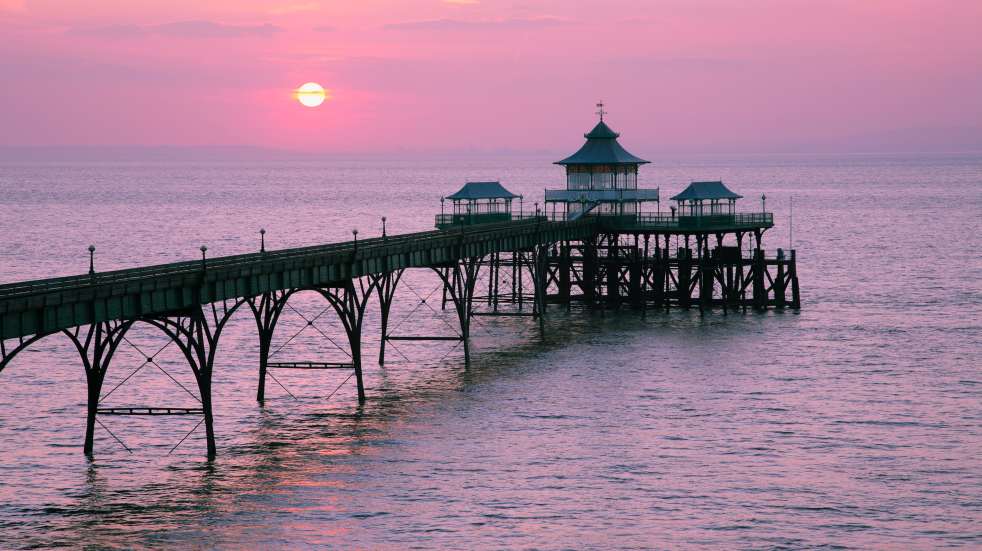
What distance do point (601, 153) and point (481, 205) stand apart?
10.8 metres

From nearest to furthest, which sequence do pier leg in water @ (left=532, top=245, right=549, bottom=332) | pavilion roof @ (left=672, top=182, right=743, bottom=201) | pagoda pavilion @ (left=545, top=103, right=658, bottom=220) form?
pier leg in water @ (left=532, top=245, right=549, bottom=332) → pavilion roof @ (left=672, top=182, right=743, bottom=201) → pagoda pavilion @ (left=545, top=103, right=658, bottom=220)

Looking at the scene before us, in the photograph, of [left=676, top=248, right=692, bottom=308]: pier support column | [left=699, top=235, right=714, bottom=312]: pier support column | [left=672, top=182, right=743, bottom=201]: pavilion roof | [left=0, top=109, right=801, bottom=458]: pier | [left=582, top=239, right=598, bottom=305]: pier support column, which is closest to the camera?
[left=0, top=109, right=801, bottom=458]: pier

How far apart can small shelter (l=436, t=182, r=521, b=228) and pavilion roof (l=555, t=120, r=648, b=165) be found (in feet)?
19.4

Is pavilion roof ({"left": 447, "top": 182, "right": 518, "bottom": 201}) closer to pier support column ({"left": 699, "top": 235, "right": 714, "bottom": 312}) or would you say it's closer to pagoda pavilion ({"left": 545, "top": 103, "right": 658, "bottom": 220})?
pagoda pavilion ({"left": 545, "top": 103, "right": 658, "bottom": 220})

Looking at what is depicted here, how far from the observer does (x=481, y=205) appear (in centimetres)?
9994

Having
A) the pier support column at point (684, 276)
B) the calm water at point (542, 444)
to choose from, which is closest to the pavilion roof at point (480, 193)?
the calm water at point (542, 444)

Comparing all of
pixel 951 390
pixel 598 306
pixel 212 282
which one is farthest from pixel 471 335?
pixel 212 282

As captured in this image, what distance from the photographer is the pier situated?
4578 centimetres

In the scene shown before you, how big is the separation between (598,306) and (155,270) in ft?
170

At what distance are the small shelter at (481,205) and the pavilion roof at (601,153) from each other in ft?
19.4

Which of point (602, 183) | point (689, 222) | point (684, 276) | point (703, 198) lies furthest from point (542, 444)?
point (602, 183)

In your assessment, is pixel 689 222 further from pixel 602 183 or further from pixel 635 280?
pixel 602 183

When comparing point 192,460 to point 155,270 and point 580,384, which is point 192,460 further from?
point 580,384

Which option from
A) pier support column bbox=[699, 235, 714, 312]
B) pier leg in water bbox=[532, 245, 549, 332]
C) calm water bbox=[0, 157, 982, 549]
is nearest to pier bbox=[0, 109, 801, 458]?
pier support column bbox=[699, 235, 714, 312]
